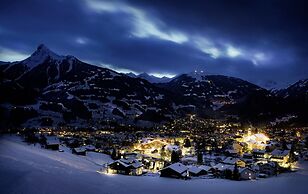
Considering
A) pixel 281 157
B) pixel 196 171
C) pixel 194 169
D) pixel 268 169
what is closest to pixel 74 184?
pixel 196 171

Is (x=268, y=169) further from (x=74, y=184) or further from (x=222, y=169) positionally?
(x=74, y=184)

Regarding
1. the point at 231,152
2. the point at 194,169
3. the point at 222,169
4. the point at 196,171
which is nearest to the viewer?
the point at 196,171

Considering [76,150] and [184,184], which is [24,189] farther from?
[76,150]

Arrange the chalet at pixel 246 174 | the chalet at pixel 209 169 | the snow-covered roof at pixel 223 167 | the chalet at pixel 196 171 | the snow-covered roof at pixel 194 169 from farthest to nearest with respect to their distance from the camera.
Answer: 1. the chalet at pixel 209 169
2. the snow-covered roof at pixel 223 167
3. the snow-covered roof at pixel 194 169
4. the chalet at pixel 196 171
5. the chalet at pixel 246 174

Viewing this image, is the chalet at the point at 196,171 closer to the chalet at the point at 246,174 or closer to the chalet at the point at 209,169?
the chalet at the point at 209,169

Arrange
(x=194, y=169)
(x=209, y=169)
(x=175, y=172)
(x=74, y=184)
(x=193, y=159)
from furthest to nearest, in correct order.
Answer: (x=193, y=159)
(x=209, y=169)
(x=194, y=169)
(x=175, y=172)
(x=74, y=184)

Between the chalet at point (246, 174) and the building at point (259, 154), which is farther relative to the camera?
the building at point (259, 154)

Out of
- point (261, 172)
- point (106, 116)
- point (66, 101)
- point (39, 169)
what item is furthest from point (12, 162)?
point (66, 101)

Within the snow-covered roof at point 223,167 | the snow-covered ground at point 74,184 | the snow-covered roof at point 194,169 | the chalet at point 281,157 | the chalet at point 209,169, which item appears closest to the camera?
the snow-covered ground at point 74,184

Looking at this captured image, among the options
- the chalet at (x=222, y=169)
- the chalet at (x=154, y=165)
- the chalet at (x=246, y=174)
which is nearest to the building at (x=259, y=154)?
the chalet at (x=222, y=169)

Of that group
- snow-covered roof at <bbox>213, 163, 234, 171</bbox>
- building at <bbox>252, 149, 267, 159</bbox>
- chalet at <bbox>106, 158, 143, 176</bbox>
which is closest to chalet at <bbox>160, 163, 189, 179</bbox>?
chalet at <bbox>106, 158, 143, 176</bbox>

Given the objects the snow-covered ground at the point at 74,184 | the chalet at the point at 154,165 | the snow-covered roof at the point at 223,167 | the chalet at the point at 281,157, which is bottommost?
the snow-covered ground at the point at 74,184
